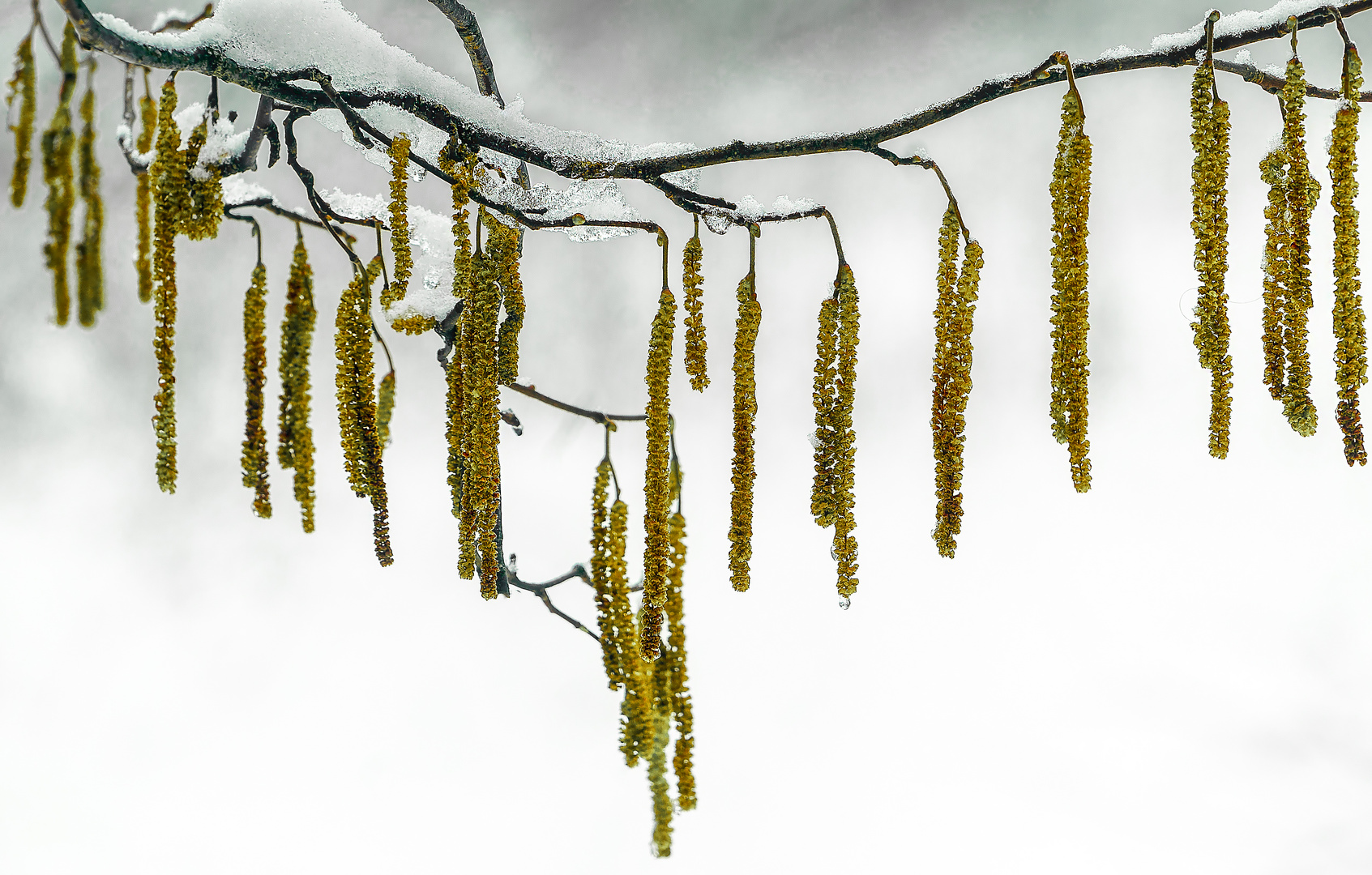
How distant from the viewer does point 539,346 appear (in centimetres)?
114

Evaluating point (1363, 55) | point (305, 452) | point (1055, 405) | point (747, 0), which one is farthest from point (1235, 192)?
point (305, 452)

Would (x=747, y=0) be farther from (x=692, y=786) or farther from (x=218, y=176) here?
(x=692, y=786)

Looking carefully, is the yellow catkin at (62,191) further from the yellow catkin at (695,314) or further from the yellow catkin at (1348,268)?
the yellow catkin at (1348,268)

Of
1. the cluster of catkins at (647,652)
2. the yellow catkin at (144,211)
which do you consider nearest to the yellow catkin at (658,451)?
the cluster of catkins at (647,652)

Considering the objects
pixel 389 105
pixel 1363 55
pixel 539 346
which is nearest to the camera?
pixel 389 105

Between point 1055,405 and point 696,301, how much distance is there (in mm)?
194

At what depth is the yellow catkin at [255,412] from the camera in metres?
0.48

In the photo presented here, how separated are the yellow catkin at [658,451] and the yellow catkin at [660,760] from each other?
87mm

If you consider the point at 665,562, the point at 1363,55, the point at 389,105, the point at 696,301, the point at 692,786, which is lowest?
the point at 692,786

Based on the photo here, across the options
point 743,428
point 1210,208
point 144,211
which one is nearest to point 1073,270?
point 1210,208

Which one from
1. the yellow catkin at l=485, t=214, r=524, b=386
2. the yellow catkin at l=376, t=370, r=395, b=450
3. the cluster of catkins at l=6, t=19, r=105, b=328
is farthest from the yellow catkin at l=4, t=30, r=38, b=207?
the yellow catkin at l=376, t=370, r=395, b=450

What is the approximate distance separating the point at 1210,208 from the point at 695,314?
0.82 feet

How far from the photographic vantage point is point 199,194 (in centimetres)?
47

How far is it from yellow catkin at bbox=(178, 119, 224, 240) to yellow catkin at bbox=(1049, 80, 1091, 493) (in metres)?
0.40
